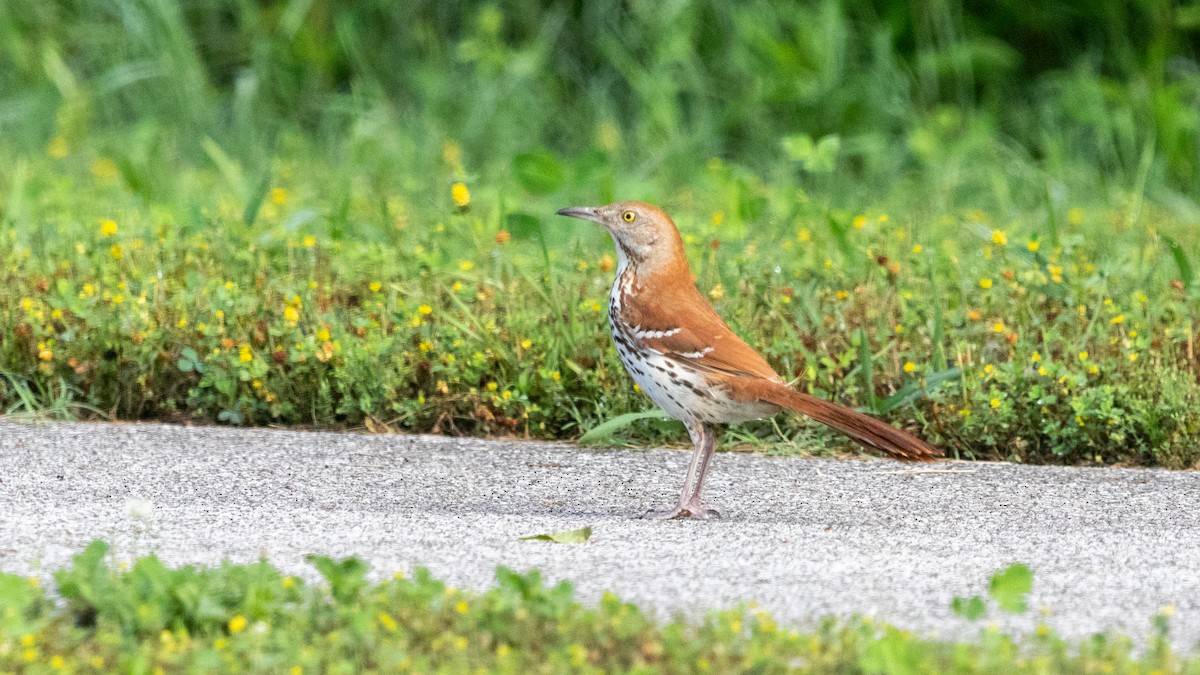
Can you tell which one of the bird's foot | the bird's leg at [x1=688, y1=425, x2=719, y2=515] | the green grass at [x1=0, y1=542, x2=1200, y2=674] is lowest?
the bird's foot

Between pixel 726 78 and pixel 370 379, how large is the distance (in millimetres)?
5456

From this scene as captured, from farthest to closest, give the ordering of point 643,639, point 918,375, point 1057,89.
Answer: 1. point 1057,89
2. point 918,375
3. point 643,639

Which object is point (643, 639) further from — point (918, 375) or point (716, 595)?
point (918, 375)

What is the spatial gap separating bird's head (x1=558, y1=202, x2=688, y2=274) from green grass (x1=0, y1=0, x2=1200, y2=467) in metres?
0.81

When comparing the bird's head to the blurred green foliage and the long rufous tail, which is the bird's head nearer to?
the long rufous tail

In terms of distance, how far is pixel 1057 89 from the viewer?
11.0 metres

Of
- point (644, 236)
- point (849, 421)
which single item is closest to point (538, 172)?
point (644, 236)

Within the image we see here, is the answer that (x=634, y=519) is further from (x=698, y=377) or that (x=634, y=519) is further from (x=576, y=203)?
(x=576, y=203)

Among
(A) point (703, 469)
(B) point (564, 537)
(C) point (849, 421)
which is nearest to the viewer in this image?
(B) point (564, 537)

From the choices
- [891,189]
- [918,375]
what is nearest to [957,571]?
[918,375]

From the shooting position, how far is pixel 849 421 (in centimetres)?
439

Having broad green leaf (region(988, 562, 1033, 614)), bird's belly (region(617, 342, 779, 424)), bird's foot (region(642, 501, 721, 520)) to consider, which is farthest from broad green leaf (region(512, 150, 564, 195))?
broad green leaf (region(988, 562, 1033, 614))

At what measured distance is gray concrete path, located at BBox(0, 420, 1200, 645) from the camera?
3.75 m

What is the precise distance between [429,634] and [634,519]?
1376mm
